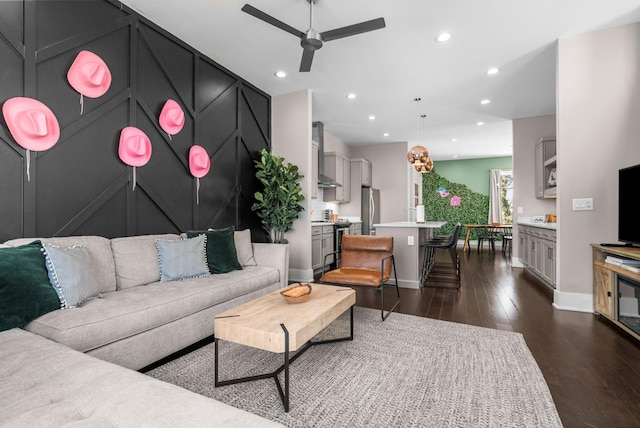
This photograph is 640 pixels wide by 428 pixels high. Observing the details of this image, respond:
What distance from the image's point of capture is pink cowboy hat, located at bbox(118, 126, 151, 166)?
2832 mm

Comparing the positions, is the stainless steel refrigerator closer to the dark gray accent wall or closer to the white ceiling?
the white ceiling

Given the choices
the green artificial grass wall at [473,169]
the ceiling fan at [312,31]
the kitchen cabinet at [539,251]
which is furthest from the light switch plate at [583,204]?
the green artificial grass wall at [473,169]

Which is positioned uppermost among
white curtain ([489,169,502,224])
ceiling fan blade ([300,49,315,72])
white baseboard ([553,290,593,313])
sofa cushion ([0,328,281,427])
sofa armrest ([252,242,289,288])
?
ceiling fan blade ([300,49,315,72])

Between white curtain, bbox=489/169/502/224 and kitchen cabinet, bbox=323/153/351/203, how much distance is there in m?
5.28

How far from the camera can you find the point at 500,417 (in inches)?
60.8

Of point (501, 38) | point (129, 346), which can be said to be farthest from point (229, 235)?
point (501, 38)

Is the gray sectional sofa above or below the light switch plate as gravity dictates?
below

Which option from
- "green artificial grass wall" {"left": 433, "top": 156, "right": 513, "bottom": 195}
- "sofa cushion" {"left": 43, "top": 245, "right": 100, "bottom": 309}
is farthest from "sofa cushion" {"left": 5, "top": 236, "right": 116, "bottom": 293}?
"green artificial grass wall" {"left": 433, "top": 156, "right": 513, "bottom": 195}

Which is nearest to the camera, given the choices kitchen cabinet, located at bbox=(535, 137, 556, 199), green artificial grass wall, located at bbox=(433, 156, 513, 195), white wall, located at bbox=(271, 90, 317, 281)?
white wall, located at bbox=(271, 90, 317, 281)

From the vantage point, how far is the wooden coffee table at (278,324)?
5.21 ft

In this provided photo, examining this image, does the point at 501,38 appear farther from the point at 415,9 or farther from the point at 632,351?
the point at 632,351

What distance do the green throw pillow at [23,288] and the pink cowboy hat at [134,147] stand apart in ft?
3.97

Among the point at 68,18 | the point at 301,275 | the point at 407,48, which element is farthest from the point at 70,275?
A: the point at 407,48

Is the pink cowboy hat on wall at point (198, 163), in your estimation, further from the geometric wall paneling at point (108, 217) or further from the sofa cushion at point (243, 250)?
the geometric wall paneling at point (108, 217)
